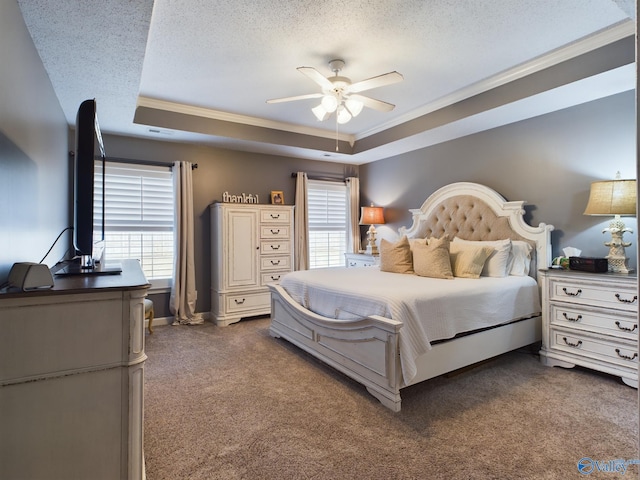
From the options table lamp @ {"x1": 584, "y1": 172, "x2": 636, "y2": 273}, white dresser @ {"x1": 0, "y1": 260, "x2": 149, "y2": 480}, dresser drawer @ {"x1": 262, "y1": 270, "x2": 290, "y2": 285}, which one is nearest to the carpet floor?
white dresser @ {"x1": 0, "y1": 260, "x2": 149, "y2": 480}

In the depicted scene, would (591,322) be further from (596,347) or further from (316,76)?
(316,76)

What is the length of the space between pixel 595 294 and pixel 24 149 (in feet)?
12.9

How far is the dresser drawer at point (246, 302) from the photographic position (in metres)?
4.26

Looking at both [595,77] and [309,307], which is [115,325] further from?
[595,77]

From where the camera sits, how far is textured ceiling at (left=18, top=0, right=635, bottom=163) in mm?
1980

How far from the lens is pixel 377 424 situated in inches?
79.4

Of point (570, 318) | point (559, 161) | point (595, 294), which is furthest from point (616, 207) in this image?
point (570, 318)

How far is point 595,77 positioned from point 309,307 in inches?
117

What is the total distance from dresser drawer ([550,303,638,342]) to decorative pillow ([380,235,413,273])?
1.32m

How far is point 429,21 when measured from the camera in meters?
2.30

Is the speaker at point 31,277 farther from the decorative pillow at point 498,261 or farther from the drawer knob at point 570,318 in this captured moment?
the drawer knob at point 570,318

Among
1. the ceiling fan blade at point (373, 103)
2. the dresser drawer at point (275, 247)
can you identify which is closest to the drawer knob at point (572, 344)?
the ceiling fan blade at point (373, 103)

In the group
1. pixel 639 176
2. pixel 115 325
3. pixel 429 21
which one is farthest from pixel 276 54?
pixel 639 176

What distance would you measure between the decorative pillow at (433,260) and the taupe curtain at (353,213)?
230 cm
